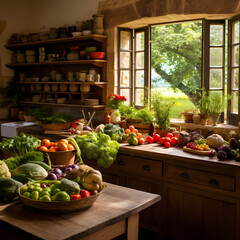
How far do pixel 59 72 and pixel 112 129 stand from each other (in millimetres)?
2265

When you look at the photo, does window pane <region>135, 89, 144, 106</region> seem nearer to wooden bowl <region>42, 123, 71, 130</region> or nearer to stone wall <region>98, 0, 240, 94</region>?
stone wall <region>98, 0, 240, 94</region>

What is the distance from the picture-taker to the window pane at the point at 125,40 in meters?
5.20

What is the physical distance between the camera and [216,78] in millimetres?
4523

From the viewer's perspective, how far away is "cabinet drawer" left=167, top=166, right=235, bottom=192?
3145mm

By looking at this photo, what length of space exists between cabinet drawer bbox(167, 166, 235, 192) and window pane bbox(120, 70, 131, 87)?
6.92ft

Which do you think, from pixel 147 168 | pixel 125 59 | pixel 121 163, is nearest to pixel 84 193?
pixel 147 168

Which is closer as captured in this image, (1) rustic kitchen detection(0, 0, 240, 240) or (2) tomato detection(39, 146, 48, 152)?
(1) rustic kitchen detection(0, 0, 240, 240)

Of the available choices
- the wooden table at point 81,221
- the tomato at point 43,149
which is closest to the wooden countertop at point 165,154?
the tomato at point 43,149

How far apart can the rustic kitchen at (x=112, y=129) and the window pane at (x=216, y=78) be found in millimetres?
18

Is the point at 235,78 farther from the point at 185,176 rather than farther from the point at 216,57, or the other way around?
the point at 185,176

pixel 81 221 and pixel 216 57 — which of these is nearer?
pixel 81 221

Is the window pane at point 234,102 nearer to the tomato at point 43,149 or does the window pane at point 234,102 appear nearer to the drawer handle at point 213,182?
the drawer handle at point 213,182

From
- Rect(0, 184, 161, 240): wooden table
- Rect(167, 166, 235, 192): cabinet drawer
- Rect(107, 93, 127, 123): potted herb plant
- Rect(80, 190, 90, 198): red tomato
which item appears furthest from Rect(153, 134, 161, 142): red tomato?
Rect(80, 190, 90, 198): red tomato

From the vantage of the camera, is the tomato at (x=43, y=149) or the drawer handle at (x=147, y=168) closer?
the tomato at (x=43, y=149)
